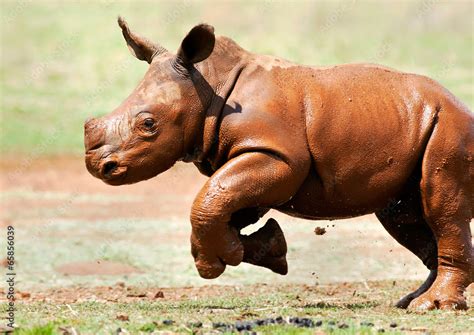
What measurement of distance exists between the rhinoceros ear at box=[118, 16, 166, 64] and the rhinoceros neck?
490mm

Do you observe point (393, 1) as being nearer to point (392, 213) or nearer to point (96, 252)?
point (96, 252)

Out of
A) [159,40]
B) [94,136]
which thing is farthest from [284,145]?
[159,40]

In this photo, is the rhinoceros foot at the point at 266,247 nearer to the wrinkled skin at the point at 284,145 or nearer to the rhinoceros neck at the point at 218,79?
the wrinkled skin at the point at 284,145

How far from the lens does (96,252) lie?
51.1 feet

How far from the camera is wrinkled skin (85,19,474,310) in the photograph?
8.62 m

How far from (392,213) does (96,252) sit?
6.60 m

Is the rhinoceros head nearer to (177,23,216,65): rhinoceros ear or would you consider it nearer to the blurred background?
(177,23,216,65): rhinoceros ear

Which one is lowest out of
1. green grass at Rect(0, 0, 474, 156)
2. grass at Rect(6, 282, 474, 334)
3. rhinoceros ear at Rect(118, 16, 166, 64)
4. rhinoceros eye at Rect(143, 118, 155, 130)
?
grass at Rect(6, 282, 474, 334)

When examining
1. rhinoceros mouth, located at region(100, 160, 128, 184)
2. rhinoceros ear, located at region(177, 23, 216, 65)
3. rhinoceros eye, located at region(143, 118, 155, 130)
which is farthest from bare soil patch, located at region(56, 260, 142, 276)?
rhinoceros ear, located at region(177, 23, 216, 65)

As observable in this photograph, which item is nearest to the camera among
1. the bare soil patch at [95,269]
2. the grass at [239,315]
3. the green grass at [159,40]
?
the grass at [239,315]

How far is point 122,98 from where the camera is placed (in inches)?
1330

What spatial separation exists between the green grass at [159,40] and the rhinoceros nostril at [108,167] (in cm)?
2230

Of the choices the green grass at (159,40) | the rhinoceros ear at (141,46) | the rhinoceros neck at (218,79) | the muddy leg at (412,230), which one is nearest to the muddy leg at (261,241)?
the rhinoceros neck at (218,79)

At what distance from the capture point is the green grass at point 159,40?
33688 millimetres
